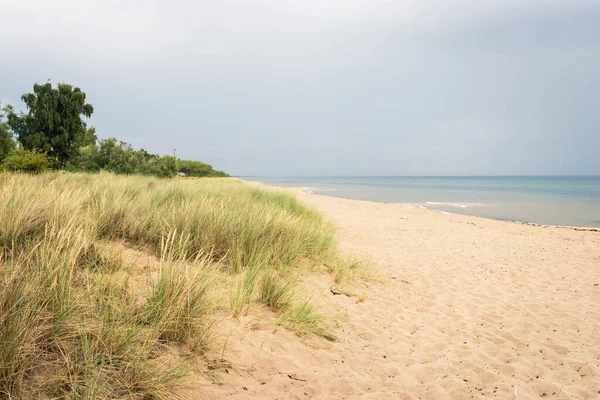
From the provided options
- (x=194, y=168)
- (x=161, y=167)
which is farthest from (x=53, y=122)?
(x=194, y=168)

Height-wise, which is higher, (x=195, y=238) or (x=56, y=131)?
(x=56, y=131)

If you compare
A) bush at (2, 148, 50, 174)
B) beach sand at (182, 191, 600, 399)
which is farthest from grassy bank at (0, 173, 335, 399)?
bush at (2, 148, 50, 174)

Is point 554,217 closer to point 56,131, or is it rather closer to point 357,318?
point 357,318

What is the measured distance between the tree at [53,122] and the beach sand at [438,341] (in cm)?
4019

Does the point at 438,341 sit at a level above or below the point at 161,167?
below

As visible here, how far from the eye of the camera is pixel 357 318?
14.4 ft

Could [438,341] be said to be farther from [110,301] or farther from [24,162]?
[24,162]

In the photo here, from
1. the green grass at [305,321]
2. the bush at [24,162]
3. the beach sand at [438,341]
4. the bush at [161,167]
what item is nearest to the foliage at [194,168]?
the bush at [161,167]

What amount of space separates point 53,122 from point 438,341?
142 feet

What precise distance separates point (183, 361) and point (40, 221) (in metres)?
2.91

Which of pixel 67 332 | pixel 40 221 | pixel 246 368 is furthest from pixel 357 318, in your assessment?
pixel 40 221

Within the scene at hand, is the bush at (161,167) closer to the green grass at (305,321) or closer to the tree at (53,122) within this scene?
the tree at (53,122)

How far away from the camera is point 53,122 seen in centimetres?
3400

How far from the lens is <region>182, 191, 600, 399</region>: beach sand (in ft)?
9.21
